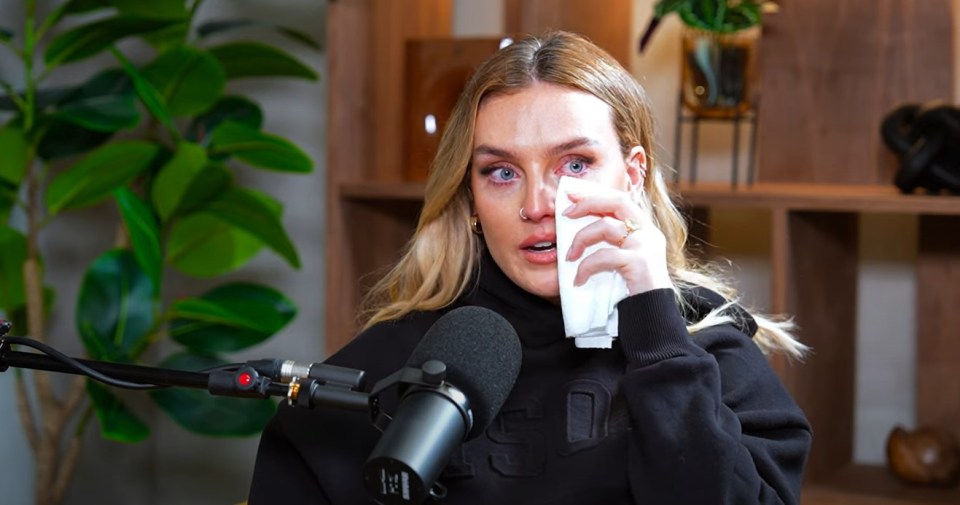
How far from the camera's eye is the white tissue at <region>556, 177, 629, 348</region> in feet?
3.71

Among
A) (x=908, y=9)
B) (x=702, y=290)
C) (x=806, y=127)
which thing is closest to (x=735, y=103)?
(x=806, y=127)

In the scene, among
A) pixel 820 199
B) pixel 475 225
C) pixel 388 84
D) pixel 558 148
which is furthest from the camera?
pixel 388 84

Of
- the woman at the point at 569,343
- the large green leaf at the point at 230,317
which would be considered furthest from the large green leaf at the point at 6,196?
the woman at the point at 569,343

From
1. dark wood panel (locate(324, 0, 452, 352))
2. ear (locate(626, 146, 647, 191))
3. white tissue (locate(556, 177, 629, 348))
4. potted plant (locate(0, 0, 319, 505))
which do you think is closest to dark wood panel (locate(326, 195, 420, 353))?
dark wood panel (locate(324, 0, 452, 352))

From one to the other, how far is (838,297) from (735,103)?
355mm

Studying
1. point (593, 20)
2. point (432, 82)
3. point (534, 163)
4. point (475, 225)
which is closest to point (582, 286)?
point (534, 163)

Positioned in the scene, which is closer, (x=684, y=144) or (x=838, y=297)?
(x=838, y=297)

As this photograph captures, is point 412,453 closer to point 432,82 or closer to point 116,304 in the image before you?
point 432,82

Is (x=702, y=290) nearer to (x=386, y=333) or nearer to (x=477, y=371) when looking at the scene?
(x=386, y=333)

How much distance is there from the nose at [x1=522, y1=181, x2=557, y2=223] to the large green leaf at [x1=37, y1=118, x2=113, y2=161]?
4.00ft

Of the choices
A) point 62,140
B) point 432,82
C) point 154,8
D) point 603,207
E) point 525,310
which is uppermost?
point 154,8

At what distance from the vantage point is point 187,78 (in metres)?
2.14

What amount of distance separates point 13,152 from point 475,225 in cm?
113

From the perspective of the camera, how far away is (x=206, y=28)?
7.34 ft
